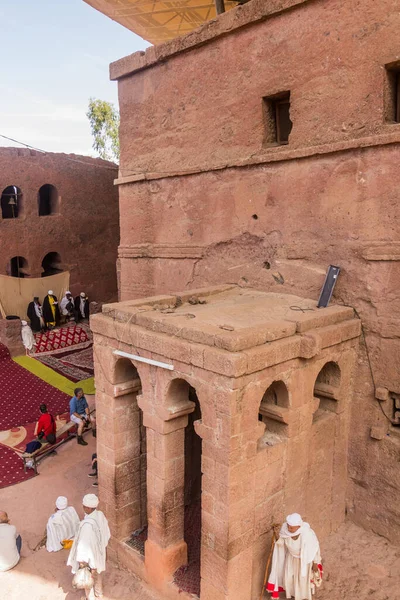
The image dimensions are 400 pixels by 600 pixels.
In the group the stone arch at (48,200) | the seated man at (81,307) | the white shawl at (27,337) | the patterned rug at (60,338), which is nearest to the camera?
the white shawl at (27,337)

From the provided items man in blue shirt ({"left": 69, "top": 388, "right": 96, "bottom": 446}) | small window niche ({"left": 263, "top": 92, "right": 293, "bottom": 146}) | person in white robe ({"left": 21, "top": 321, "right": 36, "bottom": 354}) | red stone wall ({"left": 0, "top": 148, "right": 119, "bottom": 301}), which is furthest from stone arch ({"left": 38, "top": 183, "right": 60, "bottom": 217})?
small window niche ({"left": 263, "top": 92, "right": 293, "bottom": 146})

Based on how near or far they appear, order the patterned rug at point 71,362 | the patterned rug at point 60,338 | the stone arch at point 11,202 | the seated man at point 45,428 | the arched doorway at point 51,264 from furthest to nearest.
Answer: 1. the arched doorway at point 51,264
2. the stone arch at point 11,202
3. the patterned rug at point 60,338
4. the patterned rug at point 71,362
5. the seated man at point 45,428

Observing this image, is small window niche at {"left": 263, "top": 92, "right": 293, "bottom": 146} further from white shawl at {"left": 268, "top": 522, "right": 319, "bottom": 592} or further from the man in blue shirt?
the man in blue shirt

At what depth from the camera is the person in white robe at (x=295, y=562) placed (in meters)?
4.84

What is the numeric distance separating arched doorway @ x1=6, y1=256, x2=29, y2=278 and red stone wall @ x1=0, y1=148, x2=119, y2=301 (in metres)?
0.23

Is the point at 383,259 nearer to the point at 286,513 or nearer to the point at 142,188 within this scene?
the point at 286,513

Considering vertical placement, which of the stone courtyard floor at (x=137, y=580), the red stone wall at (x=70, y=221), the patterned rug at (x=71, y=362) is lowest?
the stone courtyard floor at (x=137, y=580)

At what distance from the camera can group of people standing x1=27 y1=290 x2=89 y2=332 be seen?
1481 cm

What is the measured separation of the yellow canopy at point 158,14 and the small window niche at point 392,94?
8865mm

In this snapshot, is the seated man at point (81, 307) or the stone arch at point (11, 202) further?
the seated man at point (81, 307)

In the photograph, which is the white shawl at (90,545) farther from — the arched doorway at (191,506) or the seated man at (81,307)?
the seated man at (81,307)

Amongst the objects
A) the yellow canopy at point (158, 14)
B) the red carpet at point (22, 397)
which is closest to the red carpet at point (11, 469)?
the red carpet at point (22, 397)

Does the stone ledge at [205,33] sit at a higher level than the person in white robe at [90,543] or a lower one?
higher

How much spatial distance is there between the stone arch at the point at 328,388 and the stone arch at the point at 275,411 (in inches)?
30.6
